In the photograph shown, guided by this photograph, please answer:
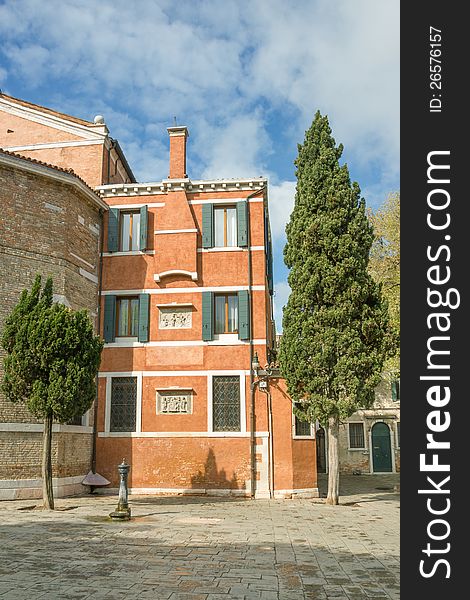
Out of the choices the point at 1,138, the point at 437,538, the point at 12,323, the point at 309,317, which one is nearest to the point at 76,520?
the point at 12,323

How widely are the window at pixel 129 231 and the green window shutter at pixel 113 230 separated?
0.65 feet

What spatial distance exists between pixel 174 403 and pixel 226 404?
159 cm

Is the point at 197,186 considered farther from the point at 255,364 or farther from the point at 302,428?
the point at 302,428

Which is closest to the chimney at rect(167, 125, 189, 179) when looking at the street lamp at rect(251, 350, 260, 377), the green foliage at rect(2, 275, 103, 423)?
the street lamp at rect(251, 350, 260, 377)

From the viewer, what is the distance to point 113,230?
60.1 ft

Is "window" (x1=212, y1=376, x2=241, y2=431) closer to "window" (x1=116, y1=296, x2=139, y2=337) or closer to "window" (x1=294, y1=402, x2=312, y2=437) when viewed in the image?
"window" (x1=294, y1=402, x2=312, y2=437)

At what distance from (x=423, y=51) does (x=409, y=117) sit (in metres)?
0.55

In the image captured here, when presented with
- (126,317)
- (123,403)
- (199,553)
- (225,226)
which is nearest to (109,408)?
(123,403)

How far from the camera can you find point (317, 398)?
14.4m

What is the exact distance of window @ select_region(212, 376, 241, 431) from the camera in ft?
54.3

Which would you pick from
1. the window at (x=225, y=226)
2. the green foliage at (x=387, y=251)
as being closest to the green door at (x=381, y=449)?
the green foliage at (x=387, y=251)

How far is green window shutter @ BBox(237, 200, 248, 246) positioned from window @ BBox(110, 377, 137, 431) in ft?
17.9

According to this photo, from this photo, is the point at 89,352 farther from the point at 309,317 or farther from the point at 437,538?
the point at 437,538

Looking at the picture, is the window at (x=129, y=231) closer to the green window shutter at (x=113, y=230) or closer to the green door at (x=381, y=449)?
the green window shutter at (x=113, y=230)
